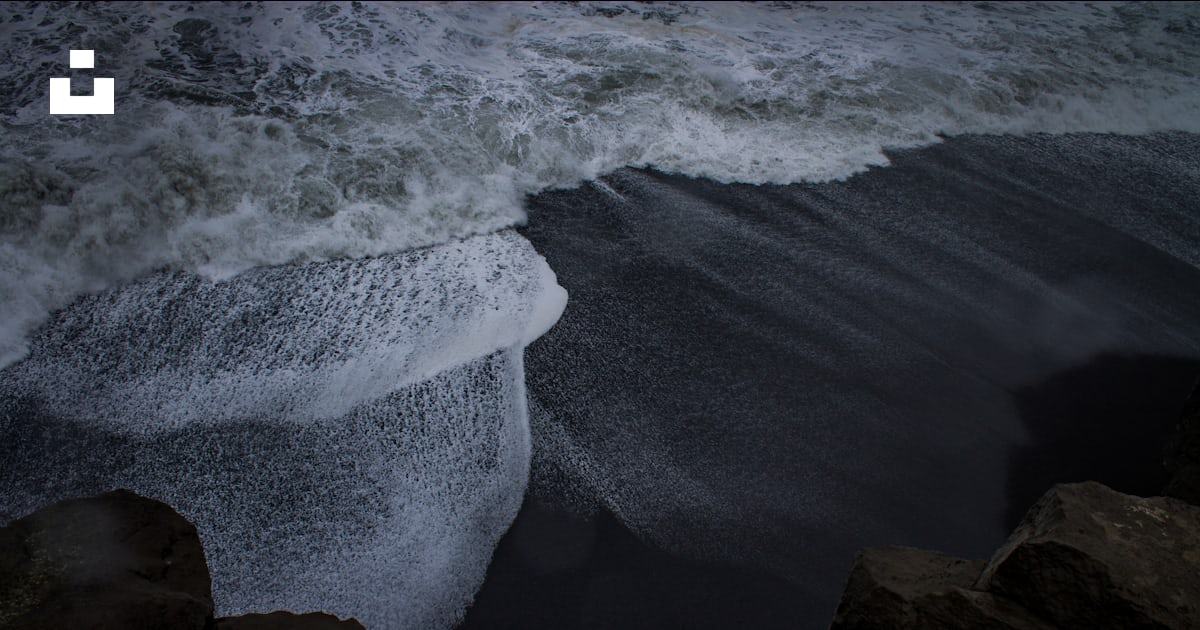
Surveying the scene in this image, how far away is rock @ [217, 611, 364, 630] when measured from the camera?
6.11ft

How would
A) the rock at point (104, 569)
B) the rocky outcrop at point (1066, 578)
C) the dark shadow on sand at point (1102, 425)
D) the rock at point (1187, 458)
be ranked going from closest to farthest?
the rock at point (104, 569) < the rocky outcrop at point (1066, 578) < the rock at point (1187, 458) < the dark shadow on sand at point (1102, 425)

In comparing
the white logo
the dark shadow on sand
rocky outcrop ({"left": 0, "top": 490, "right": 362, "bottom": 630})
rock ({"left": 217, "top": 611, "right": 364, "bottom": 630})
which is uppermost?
the dark shadow on sand

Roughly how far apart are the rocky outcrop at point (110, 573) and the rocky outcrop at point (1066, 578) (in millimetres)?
1511

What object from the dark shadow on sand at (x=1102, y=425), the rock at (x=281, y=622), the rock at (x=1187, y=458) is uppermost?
the rock at (x=1187, y=458)

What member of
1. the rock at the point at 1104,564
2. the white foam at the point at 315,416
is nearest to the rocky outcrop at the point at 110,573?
the white foam at the point at 315,416

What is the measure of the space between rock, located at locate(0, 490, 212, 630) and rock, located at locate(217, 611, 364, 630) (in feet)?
0.38

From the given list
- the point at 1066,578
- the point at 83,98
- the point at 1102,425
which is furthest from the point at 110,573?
the point at 83,98

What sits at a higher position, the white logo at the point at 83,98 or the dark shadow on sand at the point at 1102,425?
the dark shadow on sand at the point at 1102,425

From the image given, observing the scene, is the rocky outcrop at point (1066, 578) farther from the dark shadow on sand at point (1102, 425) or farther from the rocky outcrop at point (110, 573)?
the rocky outcrop at point (110, 573)

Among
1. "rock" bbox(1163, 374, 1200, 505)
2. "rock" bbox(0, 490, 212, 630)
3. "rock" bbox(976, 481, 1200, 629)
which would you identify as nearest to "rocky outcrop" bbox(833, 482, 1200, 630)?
"rock" bbox(976, 481, 1200, 629)

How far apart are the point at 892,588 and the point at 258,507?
7.29 ft

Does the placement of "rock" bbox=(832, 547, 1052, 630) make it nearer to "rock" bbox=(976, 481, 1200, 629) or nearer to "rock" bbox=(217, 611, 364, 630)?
"rock" bbox=(976, 481, 1200, 629)

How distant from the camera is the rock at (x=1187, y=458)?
8.27ft

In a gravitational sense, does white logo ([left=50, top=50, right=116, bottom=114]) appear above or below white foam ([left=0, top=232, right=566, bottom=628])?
below
